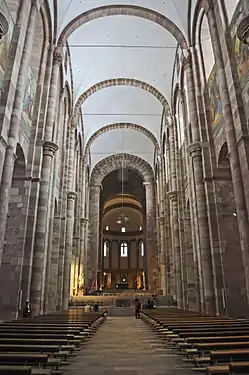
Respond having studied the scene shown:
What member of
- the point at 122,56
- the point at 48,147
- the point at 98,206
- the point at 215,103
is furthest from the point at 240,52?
the point at 98,206

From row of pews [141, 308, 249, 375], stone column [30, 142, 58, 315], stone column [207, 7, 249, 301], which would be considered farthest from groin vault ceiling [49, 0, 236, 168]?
row of pews [141, 308, 249, 375]

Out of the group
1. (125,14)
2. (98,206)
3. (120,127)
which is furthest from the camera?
(98,206)

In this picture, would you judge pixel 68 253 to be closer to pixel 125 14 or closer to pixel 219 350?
pixel 125 14

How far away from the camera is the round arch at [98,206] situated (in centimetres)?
3409

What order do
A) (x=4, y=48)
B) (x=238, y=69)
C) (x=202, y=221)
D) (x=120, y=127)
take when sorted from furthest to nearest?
(x=120, y=127) < (x=202, y=221) < (x=238, y=69) < (x=4, y=48)

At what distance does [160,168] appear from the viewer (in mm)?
32062

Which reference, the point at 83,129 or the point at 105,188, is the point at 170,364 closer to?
the point at 83,129

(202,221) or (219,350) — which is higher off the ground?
(202,221)

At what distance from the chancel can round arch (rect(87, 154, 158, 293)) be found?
302 cm

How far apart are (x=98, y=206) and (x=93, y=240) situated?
4088mm

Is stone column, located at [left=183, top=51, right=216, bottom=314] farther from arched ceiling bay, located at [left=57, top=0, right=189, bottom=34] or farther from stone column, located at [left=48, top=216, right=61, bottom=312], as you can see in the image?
stone column, located at [left=48, top=216, right=61, bottom=312]

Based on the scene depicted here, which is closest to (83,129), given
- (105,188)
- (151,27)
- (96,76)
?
(96,76)

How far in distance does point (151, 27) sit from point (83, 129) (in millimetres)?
12313

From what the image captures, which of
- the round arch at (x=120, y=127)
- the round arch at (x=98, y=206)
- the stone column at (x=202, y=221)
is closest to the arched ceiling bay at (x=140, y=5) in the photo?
the stone column at (x=202, y=221)
